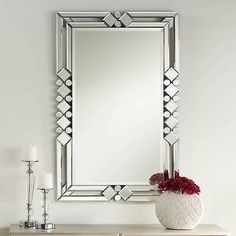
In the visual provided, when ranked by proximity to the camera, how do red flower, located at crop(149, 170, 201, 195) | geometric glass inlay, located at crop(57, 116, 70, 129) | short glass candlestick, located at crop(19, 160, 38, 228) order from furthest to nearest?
1. geometric glass inlay, located at crop(57, 116, 70, 129)
2. short glass candlestick, located at crop(19, 160, 38, 228)
3. red flower, located at crop(149, 170, 201, 195)

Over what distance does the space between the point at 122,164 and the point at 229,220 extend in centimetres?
82

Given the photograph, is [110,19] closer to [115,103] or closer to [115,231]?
[115,103]

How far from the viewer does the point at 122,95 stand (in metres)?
4.40

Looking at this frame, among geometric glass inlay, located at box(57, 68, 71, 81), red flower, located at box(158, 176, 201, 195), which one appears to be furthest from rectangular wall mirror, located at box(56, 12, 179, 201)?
red flower, located at box(158, 176, 201, 195)

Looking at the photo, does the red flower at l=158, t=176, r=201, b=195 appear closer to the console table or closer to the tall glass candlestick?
the console table

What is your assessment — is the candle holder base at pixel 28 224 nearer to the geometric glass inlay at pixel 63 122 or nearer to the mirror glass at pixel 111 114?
the mirror glass at pixel 111 114

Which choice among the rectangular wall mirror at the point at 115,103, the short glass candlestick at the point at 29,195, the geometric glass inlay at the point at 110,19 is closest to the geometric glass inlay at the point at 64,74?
the rectangular wall mirror at the point at 115,103

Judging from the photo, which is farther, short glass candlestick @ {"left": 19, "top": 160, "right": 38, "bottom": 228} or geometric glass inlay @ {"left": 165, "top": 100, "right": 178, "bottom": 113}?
geometric glass inlay @ {"left": 165, "top": 100, "right": 178, "bottom": 113}

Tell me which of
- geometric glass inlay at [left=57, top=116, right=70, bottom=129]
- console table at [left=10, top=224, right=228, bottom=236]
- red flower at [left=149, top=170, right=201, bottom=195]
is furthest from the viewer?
geometric glass inlay at [left=57, top=116, right=70, bottom=129]

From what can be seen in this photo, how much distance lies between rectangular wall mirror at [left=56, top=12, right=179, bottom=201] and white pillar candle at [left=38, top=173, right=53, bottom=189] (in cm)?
16

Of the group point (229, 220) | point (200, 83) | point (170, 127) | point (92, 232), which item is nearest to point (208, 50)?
point (200, 83)

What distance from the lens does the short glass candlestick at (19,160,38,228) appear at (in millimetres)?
4238

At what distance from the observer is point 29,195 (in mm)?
4328

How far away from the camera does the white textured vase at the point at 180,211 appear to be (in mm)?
4074
